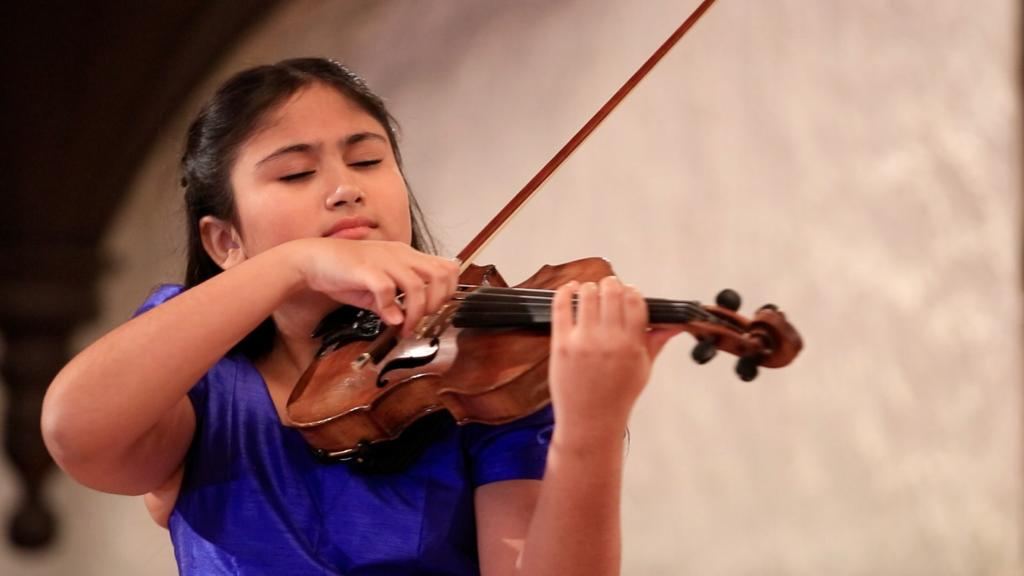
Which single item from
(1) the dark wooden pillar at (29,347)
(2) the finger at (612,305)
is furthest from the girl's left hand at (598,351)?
(1) the dark wooden pillar at (29,347)

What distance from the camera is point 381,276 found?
935 mm

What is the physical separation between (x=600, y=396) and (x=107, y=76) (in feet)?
5.23

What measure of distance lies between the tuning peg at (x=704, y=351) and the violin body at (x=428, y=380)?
111mm

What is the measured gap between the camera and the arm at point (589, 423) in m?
0.81

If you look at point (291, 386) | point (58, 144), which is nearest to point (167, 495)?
point (291, 386)

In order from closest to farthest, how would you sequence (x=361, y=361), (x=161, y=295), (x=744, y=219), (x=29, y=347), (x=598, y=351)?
(x=598, y=351), (x=361, y=361), (x=161, y=295), (x=744, y=219), (x=29, y=347)

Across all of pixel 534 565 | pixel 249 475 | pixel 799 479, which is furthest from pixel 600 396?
pixel 799 479

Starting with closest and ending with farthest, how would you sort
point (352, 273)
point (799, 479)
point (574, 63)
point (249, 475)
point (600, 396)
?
point (600, 396)
point (352, 273)
point (249, 475)
point (799, 479)
point (574, 63)

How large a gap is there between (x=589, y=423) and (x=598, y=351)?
0.06 metres

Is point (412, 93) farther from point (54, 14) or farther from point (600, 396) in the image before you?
point (600, 396)

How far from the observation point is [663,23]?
1970 millimetres

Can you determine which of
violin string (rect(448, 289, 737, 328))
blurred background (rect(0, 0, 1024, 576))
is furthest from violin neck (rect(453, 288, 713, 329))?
blurred background (rect(0, 0, 1024, 576))

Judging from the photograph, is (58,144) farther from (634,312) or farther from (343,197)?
(634,312)

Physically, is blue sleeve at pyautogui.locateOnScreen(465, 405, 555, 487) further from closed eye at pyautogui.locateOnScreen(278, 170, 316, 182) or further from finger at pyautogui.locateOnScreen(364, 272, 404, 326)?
closed eye at pyautogui.locateOnScreen(278, 170, 316, 182)
